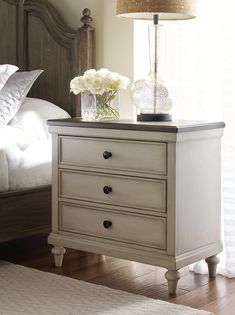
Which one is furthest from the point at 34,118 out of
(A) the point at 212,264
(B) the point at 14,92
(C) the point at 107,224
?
(A) the point at 212,264

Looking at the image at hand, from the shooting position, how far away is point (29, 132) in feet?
11.1

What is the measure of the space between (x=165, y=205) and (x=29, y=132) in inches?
37.3

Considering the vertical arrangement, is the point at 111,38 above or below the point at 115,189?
above

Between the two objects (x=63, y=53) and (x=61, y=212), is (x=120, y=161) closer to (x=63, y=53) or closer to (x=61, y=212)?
(x=61, y=212)

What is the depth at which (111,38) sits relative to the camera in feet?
11.7

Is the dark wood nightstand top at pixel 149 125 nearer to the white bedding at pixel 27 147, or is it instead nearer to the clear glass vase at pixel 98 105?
the clear glass vase at pixel 98 105

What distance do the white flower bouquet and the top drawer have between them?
217 mm

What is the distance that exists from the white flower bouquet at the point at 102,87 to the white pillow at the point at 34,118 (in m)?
0.36

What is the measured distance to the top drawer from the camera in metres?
2.73

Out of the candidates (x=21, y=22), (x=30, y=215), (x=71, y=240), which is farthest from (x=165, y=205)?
(x=21, y=22)

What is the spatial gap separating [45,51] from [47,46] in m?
0.03

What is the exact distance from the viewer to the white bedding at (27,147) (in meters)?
3.12

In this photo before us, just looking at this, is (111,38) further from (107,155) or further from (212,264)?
(212,264)

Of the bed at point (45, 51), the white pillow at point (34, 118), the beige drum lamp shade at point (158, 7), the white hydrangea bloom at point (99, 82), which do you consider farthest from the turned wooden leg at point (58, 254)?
the beige drum lamp shade at point (158, 7)
